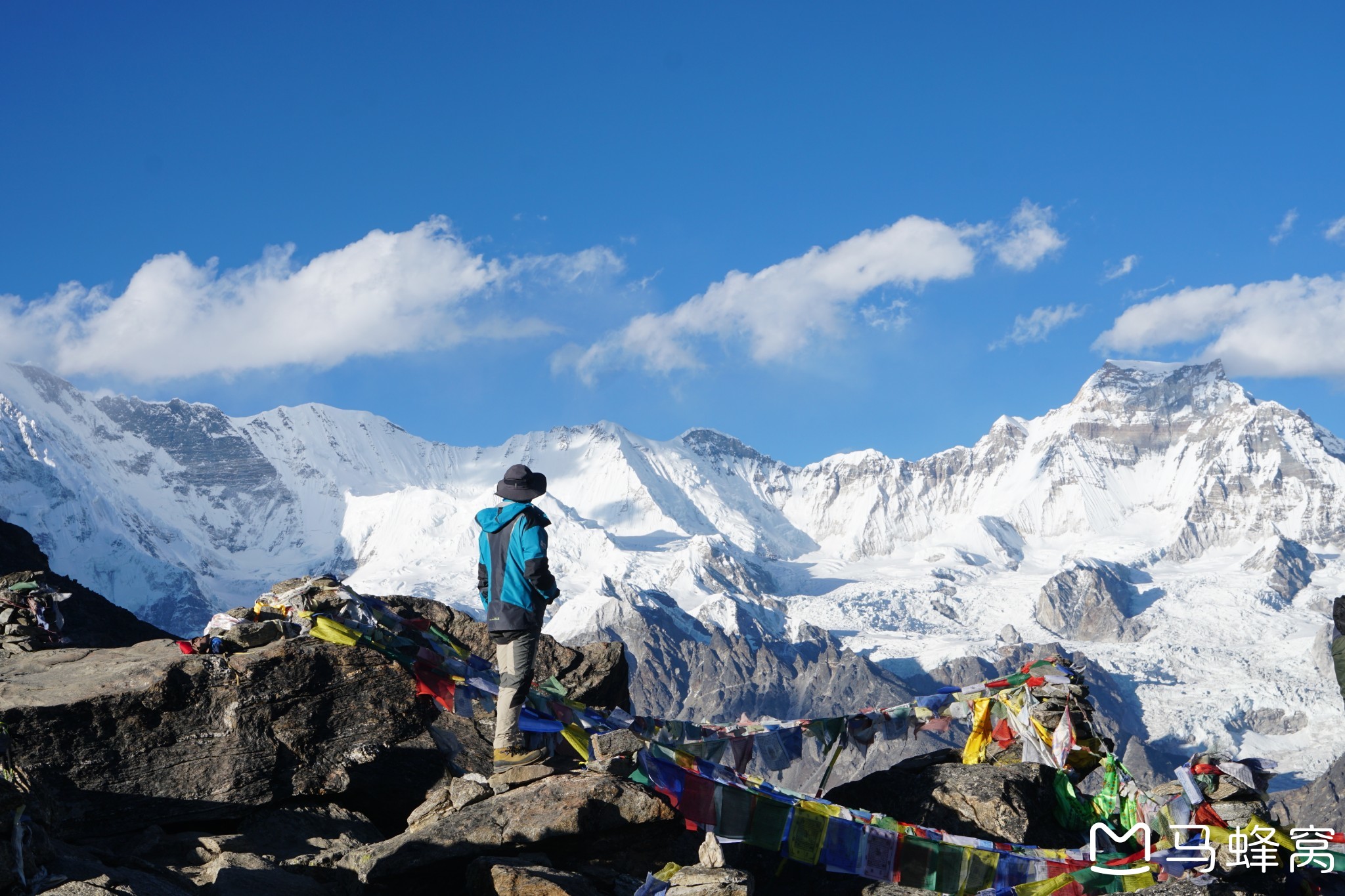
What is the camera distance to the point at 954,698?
15.9 meters

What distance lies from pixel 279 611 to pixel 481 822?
519 centimetres

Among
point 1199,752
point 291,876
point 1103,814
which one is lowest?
point 291,876

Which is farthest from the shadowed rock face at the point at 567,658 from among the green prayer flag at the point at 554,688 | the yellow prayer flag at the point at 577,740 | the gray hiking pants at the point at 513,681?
the gray hiking pants at the point at 513,681

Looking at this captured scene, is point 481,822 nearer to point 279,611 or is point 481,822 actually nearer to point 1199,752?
point 279,611

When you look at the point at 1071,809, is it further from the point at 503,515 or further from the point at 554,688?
the point at 503,515

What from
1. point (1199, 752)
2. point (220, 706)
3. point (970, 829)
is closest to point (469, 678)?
point (220, 706)

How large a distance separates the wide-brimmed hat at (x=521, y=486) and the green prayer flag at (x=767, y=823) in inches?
143

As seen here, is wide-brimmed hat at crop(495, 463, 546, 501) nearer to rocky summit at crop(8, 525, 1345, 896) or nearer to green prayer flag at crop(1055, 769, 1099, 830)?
rocky summit at crop(8, 525, 1345, 896)

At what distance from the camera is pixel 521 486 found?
11.1 meters

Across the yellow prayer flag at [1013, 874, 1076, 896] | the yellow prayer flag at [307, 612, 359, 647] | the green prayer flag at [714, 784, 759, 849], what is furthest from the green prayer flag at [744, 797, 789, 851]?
the yellow prayer flag at [307, 612, 359, 647]

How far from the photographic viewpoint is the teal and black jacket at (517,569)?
10781mm

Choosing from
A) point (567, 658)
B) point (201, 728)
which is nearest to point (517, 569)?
point (201, 728)

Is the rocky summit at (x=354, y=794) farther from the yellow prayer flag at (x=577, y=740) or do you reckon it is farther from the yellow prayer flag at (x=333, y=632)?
the yellow prayer flag at (x=333, y=632)

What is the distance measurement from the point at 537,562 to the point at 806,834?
3584 millimetres
